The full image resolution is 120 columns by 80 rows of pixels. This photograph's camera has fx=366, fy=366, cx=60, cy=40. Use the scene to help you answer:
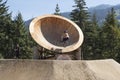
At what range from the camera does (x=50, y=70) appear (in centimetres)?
1894

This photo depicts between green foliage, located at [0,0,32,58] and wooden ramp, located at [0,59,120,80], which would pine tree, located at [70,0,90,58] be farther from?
wooden ramp, located at [0,59,120,80]

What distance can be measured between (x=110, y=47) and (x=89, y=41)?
6180 mm

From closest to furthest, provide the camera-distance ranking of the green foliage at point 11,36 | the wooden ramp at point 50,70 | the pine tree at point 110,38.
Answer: the wooden ramp at point 50,70 < the pine tree at point 110,38 < the green foliage at point 11,36

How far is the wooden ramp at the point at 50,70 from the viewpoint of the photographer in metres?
18.8

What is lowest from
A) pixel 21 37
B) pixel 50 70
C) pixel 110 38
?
pixel 110 38

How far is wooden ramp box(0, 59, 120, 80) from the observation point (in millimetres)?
18781

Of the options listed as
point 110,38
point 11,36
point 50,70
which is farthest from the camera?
point 11,36

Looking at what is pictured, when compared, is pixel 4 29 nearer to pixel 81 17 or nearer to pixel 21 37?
pixel 21 37

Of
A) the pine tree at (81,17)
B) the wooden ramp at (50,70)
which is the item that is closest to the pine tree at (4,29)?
A: the pine tree at (81,17)

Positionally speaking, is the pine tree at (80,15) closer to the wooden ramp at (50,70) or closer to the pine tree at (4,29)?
the pine tree at (4,29)

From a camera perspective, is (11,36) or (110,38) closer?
(110,38)

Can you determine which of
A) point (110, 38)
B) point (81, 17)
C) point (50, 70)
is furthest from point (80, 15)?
point (50, 70)

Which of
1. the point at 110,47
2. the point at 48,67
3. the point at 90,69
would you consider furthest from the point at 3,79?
the point at 110,47

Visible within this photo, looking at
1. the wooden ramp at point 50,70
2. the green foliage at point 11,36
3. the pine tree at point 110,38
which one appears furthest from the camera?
the green foliage at point 11,36
